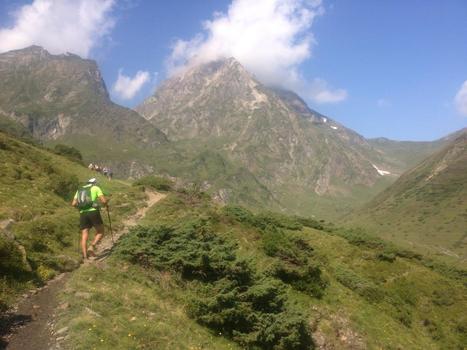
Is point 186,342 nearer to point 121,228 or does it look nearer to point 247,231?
point 121,228

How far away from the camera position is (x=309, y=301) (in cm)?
2256

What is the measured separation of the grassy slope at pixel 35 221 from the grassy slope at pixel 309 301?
5.03 ft

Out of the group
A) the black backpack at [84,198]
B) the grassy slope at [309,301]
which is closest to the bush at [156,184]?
the grassy slope at [309,301]

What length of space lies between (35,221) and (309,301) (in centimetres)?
1419

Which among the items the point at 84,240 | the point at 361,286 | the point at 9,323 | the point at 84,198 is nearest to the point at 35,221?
the point at 84,240

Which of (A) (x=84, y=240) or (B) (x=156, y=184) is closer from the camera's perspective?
(A) (x=84, y=240)

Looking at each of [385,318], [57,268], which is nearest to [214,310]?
[57,268]

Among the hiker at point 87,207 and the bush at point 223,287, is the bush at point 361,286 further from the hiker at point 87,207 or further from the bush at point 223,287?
the hiker at point 87,207

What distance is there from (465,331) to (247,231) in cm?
1653

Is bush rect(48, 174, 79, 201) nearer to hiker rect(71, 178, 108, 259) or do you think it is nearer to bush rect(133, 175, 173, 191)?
bush rect(133, 175, 173, 191)

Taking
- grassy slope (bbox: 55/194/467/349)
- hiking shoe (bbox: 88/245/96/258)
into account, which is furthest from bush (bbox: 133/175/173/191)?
hiking shoe (bbox: 88/245/96/258)

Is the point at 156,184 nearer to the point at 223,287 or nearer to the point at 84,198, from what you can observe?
the point at 84,198

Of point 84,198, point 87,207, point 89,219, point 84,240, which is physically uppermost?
point 84,198

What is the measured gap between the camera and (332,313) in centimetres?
2239
